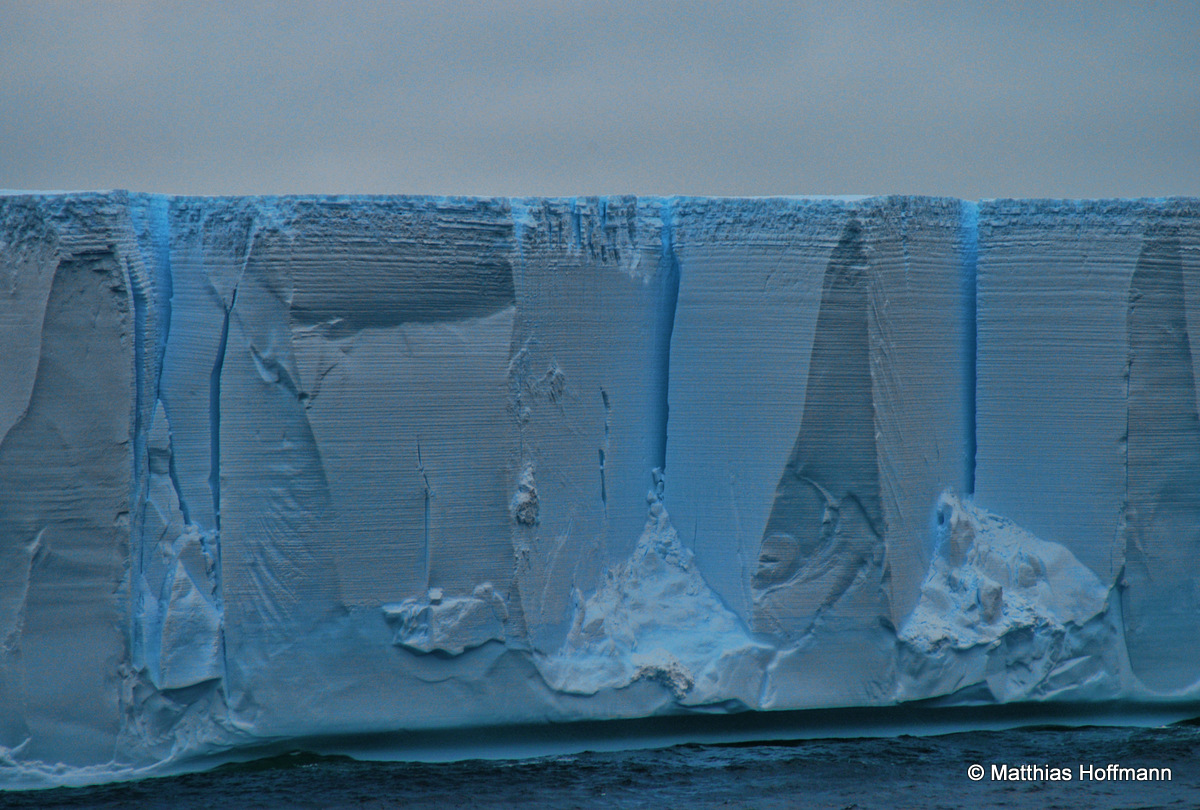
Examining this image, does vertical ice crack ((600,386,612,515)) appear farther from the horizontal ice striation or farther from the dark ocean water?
the dark ocean water

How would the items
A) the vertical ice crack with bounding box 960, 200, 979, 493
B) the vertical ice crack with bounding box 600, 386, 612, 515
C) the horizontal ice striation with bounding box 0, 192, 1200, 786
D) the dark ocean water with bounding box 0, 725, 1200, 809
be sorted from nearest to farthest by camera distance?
the dark ocean water with bounding box 0, 725, 1200, 809 → the horizontal ice striation with bounding box 0, 192, 1200, 786 → the vertical ice crack with bounding box 600, 386, 612, 515 → the vertical ice crack with bounding box 960, 200, 979, 493

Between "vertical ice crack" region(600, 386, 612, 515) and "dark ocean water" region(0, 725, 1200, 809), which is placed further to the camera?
"vertical ice crack" region(600, 386, 612, 515)

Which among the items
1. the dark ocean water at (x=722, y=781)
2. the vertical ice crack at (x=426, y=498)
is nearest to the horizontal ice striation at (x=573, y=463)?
the vertical ice crack at (x=426, y=498)

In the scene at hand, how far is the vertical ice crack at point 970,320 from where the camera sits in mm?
4820

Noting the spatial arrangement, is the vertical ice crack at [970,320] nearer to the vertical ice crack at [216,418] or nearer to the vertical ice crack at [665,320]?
the vertical ice crack at [665,320]

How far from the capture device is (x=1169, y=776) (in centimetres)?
438

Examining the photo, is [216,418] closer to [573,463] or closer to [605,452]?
[573,463]

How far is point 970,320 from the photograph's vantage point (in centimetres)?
484

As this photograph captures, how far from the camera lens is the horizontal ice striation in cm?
410

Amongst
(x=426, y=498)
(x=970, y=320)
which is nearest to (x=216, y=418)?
(x=426, y=498)

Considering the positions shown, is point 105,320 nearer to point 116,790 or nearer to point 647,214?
point 116,790

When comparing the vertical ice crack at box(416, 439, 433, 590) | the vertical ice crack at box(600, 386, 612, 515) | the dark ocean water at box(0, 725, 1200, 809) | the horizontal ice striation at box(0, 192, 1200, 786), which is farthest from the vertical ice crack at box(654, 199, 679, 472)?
the dark ocean water at box(0, 725, 1200, 809)

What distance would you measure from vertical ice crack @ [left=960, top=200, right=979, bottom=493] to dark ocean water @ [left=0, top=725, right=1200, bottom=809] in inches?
48.2

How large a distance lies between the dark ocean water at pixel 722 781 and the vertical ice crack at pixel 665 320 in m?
1.31
